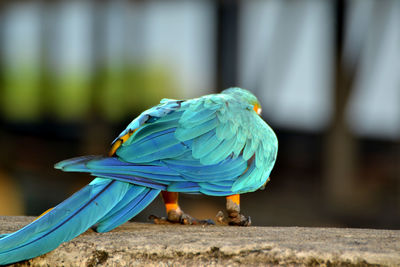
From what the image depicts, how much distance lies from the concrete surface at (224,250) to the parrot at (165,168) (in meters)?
0.09

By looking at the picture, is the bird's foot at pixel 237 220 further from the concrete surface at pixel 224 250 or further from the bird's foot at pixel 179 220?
the concrete surface at pixel 224 250

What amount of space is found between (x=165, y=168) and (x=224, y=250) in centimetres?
47

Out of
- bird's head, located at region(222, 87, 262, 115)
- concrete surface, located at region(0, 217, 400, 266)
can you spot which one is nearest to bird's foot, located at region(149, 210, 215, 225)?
concrete surface, located at region(0, 217, 400, 266)

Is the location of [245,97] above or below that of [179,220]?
above

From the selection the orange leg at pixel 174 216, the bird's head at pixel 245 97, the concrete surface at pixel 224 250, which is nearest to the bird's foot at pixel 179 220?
the orange leg at pixel 174 216

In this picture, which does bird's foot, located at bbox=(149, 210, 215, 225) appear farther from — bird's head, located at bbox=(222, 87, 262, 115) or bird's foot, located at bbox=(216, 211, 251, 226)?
bird's head, located at bbox=(222, 87, 262, 115)

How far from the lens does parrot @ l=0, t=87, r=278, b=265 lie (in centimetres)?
189

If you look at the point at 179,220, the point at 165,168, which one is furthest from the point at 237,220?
the point at 165,168

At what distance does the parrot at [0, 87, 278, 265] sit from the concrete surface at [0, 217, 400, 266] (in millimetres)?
87

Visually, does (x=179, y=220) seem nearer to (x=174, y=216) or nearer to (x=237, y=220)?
(x=174, y=216)

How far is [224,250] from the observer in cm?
188

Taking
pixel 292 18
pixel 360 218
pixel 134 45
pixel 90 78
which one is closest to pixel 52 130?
pixel 90 78

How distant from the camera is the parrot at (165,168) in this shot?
74.5 inches

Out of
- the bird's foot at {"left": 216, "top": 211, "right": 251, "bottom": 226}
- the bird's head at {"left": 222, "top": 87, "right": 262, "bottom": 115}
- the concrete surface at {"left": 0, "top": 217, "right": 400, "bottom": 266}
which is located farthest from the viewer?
the bird's head at {"left": 222, "top": 87, "right": 262, "bottom": 115}
